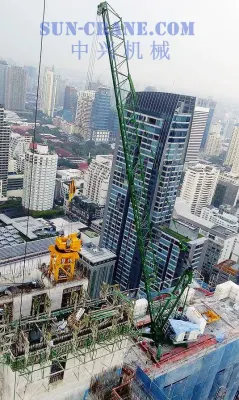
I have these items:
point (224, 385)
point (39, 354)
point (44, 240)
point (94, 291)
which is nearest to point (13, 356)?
point (39, 354)

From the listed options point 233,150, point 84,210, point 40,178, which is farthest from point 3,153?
point 233,150

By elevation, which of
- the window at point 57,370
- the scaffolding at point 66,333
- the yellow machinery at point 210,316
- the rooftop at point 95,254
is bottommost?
the rooftop at point 95,254

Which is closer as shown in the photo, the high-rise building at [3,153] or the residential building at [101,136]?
the high-rise building at [3,153]

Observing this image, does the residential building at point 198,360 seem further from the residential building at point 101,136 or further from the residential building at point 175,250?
the residential building at point 101,136

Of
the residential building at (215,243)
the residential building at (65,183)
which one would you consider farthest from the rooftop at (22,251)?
the residential building at (215,243)

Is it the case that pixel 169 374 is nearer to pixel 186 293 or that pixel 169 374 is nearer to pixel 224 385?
pixel 186 293
